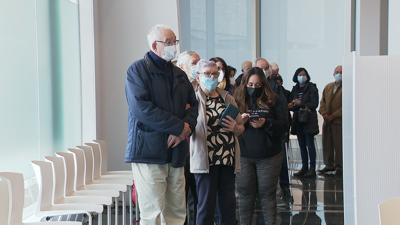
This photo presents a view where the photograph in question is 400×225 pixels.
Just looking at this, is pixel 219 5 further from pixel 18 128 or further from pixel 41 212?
pixel 41 212

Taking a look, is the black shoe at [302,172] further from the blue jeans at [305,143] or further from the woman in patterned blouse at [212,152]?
the woman in patterned blouse at [212,152]

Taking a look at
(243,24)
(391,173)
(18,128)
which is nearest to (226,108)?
(391,173)

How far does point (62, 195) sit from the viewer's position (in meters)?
3.70

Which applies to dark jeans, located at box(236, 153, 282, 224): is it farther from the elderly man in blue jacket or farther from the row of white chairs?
the row of white chairs

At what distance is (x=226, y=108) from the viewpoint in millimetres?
3381

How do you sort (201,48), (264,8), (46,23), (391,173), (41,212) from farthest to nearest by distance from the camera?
(264,8) < (201,48) < (46,23) < (41,212) < (391,173)

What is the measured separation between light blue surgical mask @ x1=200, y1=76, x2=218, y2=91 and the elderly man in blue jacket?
30 cm

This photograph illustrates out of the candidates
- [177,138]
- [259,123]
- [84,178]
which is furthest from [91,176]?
[259,123]

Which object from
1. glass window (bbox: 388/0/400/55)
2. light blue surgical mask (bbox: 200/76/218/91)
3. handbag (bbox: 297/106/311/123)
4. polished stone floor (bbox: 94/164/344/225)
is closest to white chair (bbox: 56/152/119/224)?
polished stone floor (bbox: 94/164/344/225)

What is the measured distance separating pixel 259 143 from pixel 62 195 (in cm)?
170

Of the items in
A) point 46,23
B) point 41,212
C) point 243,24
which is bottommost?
point 41,212

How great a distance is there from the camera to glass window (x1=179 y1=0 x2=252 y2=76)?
28.6 ft

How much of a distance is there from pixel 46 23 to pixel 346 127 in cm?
321

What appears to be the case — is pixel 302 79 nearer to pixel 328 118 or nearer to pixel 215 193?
pixel 328 118
